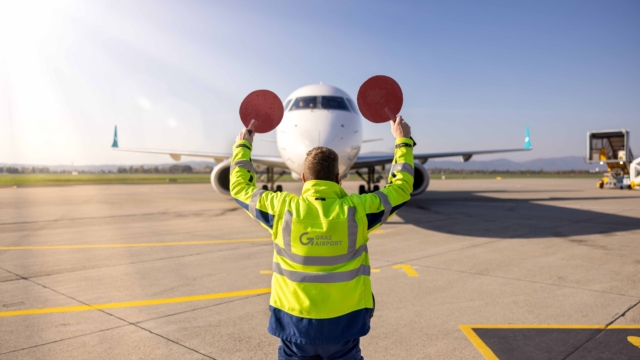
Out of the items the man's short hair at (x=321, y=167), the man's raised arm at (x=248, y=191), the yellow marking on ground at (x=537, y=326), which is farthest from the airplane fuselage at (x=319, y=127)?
the man's short hair at (x=321, y=167)

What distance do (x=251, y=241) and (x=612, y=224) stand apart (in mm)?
9655

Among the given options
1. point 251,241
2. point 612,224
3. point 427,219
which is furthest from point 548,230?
point 251,241

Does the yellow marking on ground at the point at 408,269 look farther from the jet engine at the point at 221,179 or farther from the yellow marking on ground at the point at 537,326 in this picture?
the jet engine at the point at 221,179

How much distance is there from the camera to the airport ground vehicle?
27.9 m

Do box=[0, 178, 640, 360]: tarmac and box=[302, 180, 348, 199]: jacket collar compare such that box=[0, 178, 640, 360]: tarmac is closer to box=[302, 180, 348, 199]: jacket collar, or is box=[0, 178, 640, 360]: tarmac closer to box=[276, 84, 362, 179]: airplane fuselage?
box=[302, 180, 348, 199]: jacket collar

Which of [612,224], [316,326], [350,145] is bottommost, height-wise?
[612,224]

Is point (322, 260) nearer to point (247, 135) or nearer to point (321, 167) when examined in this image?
point (321, 167)

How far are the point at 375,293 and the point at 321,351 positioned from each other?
3.14 meters

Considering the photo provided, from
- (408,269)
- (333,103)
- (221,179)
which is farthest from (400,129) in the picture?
(221,179)

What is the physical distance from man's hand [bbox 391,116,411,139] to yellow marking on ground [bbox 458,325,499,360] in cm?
207

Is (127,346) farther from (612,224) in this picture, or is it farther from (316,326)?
(612,224)

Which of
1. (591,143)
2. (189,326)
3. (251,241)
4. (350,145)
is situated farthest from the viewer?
(591,143)

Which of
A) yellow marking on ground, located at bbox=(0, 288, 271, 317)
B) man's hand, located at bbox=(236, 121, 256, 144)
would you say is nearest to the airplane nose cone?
yellow marking on ground, located at bbox=(0, 288, 271, 317)

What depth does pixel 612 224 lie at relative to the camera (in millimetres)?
11539
